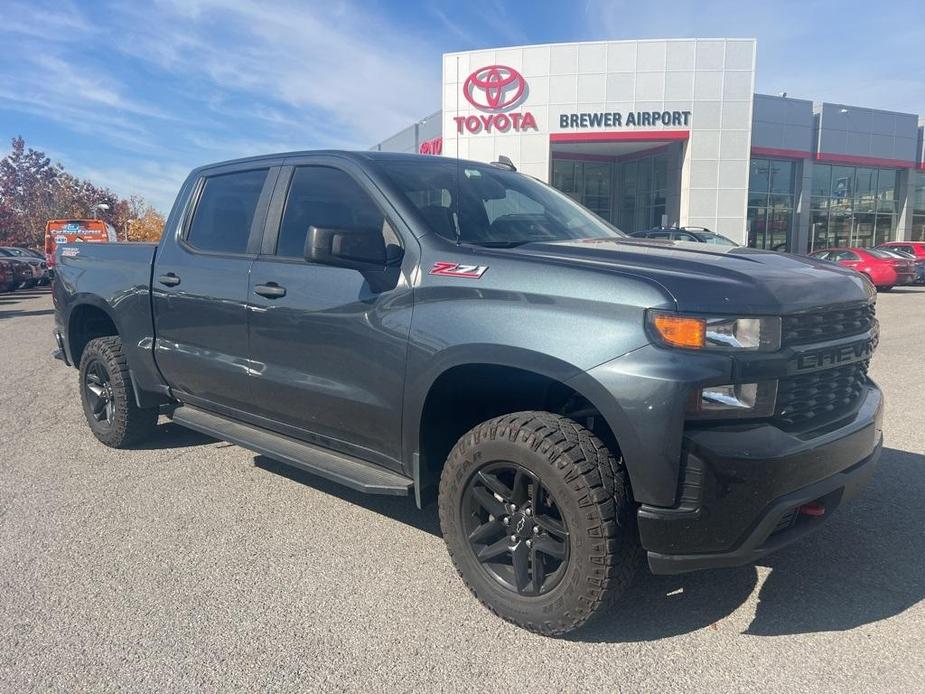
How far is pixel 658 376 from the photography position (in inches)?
94.0

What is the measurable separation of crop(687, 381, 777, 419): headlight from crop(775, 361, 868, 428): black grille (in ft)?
0.25

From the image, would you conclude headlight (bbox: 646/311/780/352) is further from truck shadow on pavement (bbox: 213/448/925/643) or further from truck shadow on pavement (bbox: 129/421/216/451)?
truck shadow on pavement (bbox: 129/421/216/451)

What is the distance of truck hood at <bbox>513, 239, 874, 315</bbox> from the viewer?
8.13ft

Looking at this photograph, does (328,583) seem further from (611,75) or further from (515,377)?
(611,75)

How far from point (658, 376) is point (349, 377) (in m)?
1.55

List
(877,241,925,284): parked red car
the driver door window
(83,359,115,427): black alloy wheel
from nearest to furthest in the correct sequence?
the driver door window
(83,359,115,427): black alloy wheel
(877,241,925,284): parked red car

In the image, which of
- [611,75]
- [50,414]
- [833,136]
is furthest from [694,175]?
[50,414]

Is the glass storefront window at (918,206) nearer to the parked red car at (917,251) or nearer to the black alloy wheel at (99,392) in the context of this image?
the parked red car at (917,251)

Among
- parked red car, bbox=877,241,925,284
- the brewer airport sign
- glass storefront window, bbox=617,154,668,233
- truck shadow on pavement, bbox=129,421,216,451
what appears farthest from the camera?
glass storefront window, bbox=617,154,668,233

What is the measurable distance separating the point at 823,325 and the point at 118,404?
4.57 metres

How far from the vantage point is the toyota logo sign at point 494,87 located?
95.1 ft

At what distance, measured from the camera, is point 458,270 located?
9.86 ft

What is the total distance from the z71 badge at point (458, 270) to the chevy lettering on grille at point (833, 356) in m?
1.25

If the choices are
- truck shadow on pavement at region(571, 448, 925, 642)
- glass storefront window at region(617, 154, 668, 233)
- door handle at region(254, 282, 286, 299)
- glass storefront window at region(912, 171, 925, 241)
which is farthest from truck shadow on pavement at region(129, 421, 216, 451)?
glass storefront window at region(912, 171, 925, 241)
